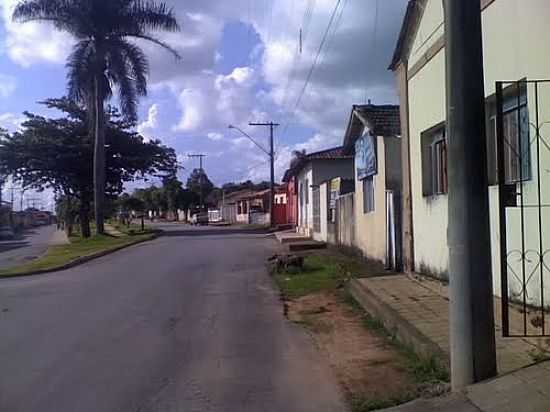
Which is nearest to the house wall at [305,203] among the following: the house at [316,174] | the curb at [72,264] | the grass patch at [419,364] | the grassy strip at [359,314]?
the house at [316,174]

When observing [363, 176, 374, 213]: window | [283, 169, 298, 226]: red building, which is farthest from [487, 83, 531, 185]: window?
[283, 169, 298, 226]: red building

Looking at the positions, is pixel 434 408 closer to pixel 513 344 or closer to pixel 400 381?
pixel 400 381

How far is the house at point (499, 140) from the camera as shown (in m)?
7.99

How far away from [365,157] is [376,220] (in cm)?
203

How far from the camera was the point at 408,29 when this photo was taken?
13.7m

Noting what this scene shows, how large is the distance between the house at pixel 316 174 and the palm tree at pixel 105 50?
963cm

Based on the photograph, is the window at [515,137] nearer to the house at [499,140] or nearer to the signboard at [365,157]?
the house at [499,140]

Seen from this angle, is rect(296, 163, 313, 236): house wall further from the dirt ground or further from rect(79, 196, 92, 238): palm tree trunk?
the dirt ground

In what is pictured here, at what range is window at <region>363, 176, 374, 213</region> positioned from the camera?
18.6 meters

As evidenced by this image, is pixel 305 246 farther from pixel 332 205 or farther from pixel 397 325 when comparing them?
pixel 397 325

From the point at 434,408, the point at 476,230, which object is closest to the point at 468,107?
the point at 476,230

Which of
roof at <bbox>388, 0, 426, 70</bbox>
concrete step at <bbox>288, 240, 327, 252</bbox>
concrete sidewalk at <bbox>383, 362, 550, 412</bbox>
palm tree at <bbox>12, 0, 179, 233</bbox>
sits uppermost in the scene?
palm tree at <bbox>12, 0, 179, 233</bbox>

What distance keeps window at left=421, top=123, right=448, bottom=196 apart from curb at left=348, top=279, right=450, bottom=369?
2.28m

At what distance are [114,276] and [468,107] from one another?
46.3 ft
